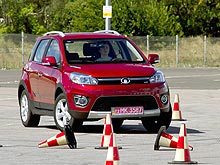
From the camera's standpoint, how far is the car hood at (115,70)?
16.0m

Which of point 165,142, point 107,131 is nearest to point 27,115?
point 107,131

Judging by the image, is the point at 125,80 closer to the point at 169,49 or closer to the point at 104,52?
the point at 104,52

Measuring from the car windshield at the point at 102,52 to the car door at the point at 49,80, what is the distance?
241 millimetres

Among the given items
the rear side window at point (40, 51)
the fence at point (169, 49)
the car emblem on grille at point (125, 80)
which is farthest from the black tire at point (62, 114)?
the fence at point (169, 49)

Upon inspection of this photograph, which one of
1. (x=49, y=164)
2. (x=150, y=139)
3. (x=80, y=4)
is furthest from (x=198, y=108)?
(x=80, y=4)

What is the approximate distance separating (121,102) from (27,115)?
8.59 feet

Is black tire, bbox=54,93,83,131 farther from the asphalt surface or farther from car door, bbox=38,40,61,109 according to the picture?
car door, bbox=38,40,61,109

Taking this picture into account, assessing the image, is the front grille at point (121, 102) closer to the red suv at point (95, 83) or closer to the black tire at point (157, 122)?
the red suv at point (95, 83)

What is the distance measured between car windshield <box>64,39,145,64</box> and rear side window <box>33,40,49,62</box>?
687 millimetres

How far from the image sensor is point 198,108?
22.3m

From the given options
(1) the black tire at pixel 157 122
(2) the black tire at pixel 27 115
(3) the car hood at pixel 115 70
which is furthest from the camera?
(2) the black tire at pixel 27 115

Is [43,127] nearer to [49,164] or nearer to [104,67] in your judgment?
[104,67]

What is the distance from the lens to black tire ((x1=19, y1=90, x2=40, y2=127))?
17.8 meters

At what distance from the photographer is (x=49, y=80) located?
55.4ft
